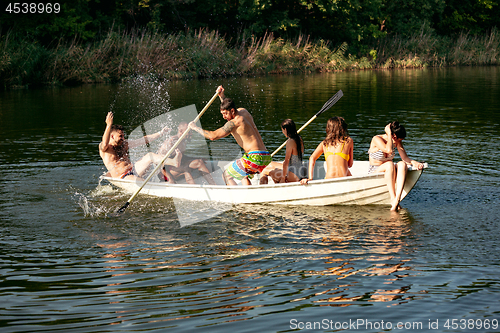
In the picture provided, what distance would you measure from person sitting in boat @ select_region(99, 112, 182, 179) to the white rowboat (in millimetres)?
337

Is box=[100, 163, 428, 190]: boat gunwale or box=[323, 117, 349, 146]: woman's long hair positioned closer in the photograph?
box=[100, 163, 428, 190]: boat gunwale

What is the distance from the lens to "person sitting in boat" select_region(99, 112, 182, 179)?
874 cm

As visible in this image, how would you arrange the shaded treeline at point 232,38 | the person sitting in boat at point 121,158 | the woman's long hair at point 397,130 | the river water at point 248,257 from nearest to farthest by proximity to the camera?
the river water at point 248,257 → the woman's long hair at point 397,130 → the person sitting in boat at point 121,158 → the shaded treeline at point 232,38

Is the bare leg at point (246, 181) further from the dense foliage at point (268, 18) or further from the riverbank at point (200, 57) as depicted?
the dense foliage at point (268, 18)

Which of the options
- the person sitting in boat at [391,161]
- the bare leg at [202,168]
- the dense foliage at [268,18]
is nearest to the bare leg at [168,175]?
the bare leg at [202,168]

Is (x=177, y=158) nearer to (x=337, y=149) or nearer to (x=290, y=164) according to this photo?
(x=290, y=164)

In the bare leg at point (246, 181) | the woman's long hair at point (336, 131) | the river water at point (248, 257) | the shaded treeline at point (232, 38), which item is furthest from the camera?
the shaded treeline at point (232, 38)

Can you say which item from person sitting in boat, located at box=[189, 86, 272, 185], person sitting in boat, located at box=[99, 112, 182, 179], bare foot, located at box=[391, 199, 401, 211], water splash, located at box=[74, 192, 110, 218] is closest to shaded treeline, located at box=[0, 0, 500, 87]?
person sitting in boat, located at box=[99, 112, 182, 179]

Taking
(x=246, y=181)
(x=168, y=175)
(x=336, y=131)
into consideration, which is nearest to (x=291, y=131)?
(x=336, y=131)

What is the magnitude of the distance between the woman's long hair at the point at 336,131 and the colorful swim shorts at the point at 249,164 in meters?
1.04

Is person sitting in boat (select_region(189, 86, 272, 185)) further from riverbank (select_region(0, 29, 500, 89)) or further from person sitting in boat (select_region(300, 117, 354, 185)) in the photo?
riverbank (select_region(0, 29, 500, 89))

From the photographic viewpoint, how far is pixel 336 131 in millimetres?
7676

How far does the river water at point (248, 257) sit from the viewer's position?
4555 mm

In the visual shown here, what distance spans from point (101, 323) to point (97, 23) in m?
29.5
